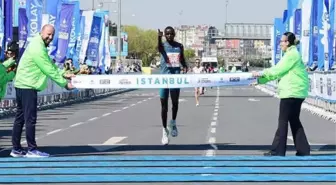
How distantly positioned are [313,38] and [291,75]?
23180 millimetres

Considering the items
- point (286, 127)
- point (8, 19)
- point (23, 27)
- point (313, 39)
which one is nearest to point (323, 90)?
point (313, 39)

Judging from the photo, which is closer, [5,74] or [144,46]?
[5,74]

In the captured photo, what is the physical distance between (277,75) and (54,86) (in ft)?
77.2

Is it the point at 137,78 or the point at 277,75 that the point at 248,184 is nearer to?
the point at 277,75

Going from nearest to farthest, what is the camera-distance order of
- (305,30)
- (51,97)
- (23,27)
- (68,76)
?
(68,76)
(23,27)
(51,97)
(305,30)

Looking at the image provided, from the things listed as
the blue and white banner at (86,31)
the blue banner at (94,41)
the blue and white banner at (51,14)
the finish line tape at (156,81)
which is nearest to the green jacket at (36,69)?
the finish line tape at (156,81)

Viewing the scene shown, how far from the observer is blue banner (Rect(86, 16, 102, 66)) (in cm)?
4441

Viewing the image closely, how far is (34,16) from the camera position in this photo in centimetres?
3027

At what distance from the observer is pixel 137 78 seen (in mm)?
12703

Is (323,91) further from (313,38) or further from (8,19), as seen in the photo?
(8,19)

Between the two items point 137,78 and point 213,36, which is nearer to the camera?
point 137,78

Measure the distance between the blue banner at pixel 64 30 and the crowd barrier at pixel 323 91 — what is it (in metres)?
11.1

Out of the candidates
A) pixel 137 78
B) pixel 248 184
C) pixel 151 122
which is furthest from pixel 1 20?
pixel 248 184

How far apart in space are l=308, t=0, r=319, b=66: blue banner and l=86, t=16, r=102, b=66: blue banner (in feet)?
47.1
